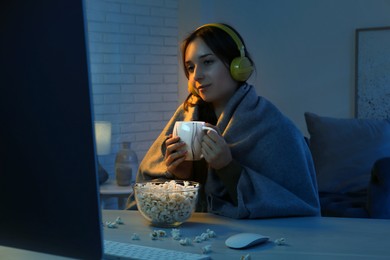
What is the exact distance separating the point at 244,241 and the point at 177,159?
0.48 metres

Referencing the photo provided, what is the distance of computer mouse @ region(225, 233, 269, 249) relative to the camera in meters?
1.14

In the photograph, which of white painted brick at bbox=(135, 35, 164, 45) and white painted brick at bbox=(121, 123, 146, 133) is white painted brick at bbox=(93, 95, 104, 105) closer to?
white painted brick at bbox=(121, 123, 146, 133)

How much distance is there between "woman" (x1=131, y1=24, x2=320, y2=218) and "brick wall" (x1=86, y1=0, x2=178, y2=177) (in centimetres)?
261

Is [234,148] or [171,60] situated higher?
[171,60]

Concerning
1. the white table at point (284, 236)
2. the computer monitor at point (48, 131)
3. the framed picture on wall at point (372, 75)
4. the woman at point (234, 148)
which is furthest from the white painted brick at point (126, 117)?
the computer monitor at point (48, 131)

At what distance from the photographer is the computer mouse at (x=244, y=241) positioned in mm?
1140

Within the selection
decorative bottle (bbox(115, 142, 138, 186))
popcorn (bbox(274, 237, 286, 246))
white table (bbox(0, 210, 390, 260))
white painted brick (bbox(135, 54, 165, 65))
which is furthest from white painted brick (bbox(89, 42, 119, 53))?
popcorn (bbox(274, 237, 286, 246))

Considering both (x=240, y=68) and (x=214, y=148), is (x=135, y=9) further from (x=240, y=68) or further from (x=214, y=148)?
(x=214, y=148)

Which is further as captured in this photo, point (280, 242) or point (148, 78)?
point (148, 78)

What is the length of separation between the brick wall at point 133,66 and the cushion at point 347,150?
58.8 inches

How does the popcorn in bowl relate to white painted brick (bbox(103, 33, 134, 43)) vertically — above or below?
below

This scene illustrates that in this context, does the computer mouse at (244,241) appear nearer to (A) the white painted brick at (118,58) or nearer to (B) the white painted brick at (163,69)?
(A) the white painted brick at (118,58)

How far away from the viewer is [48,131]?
2.25 feet

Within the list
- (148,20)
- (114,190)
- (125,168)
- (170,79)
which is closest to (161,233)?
(114,190)
